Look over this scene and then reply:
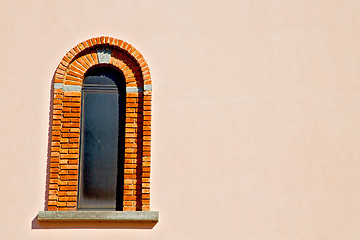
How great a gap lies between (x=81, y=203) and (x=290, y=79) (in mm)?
3005

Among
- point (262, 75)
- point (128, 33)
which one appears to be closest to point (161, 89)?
point (128, 33)

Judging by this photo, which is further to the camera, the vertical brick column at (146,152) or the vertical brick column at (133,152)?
the vertical brick column at (133,152)

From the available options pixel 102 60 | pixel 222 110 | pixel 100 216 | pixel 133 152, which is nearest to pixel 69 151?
pixel 133 152

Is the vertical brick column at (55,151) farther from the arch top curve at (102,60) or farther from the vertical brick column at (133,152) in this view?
the vertical brick column at (133,152)

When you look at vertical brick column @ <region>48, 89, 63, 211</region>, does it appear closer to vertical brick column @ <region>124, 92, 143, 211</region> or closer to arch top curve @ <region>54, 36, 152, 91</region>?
arch top curve @ <region>54, 36, 152, 91</region>

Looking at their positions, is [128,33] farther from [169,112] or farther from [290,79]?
[290,79]

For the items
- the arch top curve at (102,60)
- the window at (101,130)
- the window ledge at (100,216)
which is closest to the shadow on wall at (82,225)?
the window ledge at (100,216)

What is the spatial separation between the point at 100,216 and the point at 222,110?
1945mm

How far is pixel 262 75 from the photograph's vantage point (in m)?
7.32

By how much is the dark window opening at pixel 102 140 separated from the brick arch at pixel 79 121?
13 cm

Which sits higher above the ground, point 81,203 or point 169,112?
point 169,112

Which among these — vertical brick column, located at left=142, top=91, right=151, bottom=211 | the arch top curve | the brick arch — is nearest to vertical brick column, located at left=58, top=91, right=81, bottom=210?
the brick arch

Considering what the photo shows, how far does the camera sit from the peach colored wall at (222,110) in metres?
6.97

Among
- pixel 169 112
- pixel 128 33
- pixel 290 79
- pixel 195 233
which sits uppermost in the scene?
pixel 128 33
